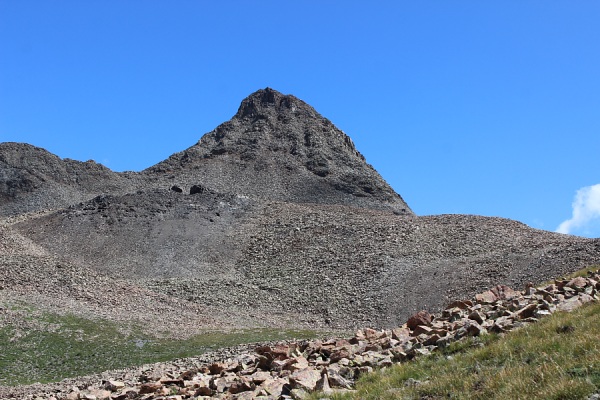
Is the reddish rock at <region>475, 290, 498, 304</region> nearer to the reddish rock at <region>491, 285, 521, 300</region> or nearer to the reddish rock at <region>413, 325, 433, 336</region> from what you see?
the reddish rock at <region>491, 285, 521, 300</region>

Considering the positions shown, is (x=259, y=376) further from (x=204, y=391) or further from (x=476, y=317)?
(x=476, y=317)

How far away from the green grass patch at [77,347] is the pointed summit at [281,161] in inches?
2965

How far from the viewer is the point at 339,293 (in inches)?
2333

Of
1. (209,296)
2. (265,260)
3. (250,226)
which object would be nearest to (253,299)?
(209,296)

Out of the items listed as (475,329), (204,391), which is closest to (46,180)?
(204,391)

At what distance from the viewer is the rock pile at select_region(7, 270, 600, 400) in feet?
54.2

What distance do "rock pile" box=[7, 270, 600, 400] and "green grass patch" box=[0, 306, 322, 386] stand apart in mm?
12526

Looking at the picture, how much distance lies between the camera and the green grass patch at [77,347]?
32062 millimetres

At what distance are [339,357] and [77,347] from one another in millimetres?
22123

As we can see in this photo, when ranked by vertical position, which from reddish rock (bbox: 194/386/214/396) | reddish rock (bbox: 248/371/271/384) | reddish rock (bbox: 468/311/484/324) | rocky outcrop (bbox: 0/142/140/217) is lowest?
reddish rock (bbox: 194/386/214/396)

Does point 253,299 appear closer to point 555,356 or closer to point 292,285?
point 292,285

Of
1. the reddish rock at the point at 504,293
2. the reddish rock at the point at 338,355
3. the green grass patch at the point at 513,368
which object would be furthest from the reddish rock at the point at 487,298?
the reddish rock at the point at 338,355

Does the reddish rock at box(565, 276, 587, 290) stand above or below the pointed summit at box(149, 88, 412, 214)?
below

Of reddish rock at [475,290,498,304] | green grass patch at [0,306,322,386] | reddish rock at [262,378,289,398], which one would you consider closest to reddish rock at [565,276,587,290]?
reddish rock at [475,290,498,304]
